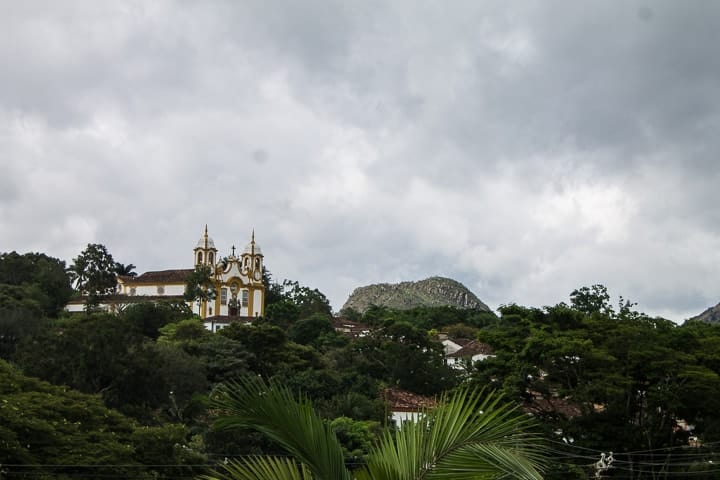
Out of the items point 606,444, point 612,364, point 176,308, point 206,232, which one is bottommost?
point 606,444

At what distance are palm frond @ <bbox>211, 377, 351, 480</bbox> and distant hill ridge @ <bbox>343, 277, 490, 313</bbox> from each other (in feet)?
489

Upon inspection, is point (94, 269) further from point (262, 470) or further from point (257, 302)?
point (262, 470)

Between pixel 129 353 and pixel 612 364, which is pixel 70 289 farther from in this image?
pixel 612 364

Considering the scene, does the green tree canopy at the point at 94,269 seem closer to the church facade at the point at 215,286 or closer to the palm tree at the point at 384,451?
the church facade at the point at 215,286

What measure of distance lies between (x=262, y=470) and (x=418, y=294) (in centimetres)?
15587

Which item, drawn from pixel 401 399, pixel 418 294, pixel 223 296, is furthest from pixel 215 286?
pixel 418 294

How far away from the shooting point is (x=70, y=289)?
2596 inches

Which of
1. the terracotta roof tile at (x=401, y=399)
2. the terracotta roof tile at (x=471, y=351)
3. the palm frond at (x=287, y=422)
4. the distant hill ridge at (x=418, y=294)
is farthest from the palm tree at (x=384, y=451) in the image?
the distant hill ridge at (x=418, y=294)

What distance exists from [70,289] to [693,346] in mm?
51200

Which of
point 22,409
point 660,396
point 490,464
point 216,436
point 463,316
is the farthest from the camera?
point 463,316

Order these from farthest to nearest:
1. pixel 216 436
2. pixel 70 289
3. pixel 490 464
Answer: pixel 70 289
pixel 216 436
pixel 490 464

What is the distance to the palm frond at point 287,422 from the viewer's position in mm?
4418

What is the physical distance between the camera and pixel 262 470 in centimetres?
443

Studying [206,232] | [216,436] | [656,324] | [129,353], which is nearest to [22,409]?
[216,436]
